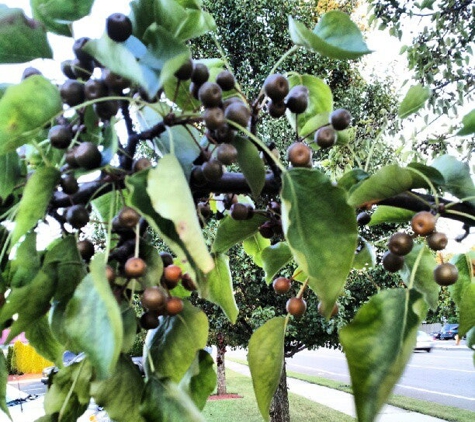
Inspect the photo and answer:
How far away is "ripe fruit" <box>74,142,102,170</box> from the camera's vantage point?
459mm

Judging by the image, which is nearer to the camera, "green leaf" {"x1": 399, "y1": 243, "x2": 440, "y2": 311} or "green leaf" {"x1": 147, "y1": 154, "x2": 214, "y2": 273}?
"green leaf" {"x1": 147, "y1": 154, "x2": 214, "y2": 273}

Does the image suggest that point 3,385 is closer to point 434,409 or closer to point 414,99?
point 414,99

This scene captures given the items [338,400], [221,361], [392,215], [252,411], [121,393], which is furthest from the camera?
[338,400]

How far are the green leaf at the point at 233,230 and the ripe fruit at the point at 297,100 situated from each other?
0.15 metres

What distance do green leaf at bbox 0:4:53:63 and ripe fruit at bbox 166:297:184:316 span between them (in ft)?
0.92

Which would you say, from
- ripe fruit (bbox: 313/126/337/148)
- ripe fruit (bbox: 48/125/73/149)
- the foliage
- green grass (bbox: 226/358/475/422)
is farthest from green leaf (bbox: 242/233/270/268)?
green grass (bbox: 226/358/475/422)

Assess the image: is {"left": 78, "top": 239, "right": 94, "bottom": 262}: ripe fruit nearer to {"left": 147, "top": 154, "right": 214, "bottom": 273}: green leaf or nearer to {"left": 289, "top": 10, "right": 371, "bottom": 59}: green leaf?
{"left": 147, "top": 154, "right": 214, "bottom": 273}: green leaf

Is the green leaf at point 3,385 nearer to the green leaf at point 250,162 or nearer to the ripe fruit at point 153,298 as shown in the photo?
the ripe fruit at point 153,298

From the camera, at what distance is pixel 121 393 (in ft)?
1.59

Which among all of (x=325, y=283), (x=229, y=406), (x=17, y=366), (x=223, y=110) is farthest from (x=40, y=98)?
(x=17, y=366)

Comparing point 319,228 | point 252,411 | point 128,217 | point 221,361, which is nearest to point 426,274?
point 319,228

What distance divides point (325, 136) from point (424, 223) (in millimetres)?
139

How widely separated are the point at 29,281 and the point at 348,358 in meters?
0.30

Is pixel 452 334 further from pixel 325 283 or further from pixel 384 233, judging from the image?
pixel 325 283
